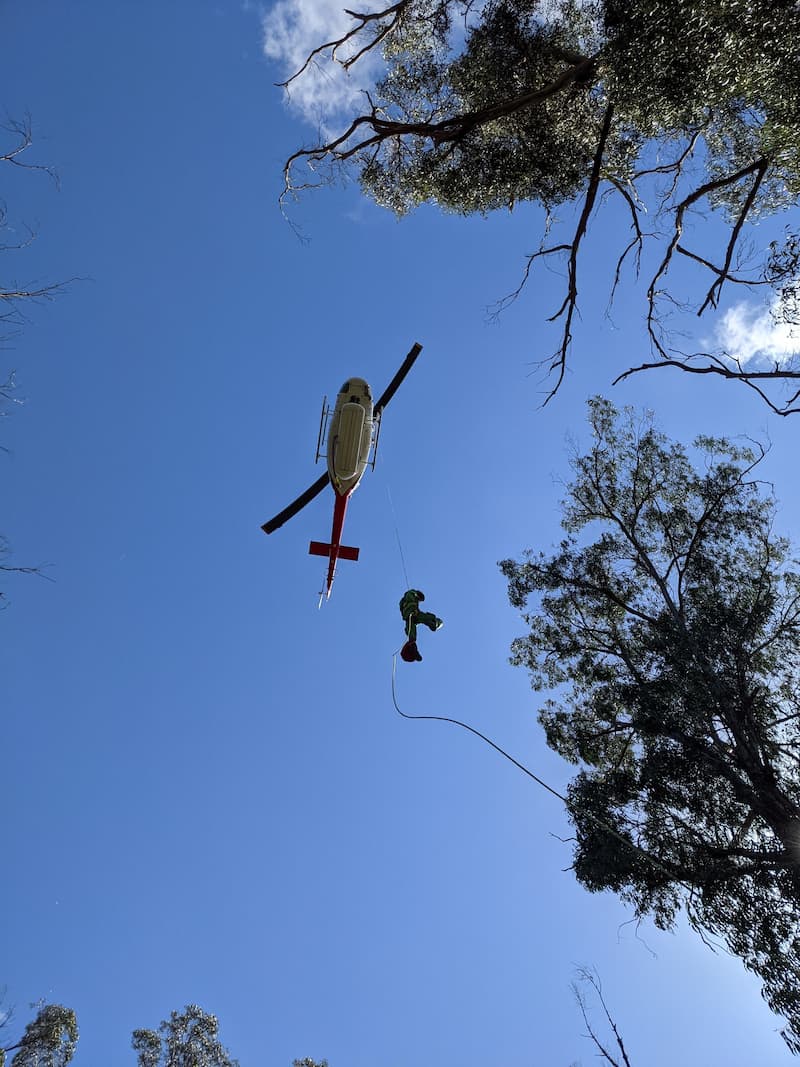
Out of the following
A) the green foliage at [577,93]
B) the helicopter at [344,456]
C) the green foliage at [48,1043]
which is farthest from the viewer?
the green foliage at [48,1043]

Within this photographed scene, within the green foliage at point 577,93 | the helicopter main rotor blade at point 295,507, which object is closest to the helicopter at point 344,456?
the helicopter main rotor blade at point 295,507

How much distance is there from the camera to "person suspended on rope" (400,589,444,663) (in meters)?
7.27

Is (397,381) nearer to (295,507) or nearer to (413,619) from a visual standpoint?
(295,507)

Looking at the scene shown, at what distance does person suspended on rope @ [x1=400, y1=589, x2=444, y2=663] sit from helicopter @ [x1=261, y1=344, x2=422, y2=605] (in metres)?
0.95

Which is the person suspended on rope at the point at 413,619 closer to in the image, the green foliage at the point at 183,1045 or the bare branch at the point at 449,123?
the bare branch at the point at 449,123

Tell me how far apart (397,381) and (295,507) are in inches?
94.2

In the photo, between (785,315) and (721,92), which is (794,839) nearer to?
(785,315)

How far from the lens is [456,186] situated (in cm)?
920

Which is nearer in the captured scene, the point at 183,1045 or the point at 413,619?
the point at 413,619

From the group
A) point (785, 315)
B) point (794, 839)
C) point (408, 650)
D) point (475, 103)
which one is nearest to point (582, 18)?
point (475, 103)

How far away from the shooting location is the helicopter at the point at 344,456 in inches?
298

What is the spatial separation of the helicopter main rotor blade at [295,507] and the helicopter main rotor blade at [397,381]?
4.61ft

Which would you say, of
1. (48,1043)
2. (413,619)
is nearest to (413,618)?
(413,619)

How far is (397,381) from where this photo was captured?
8359mm
